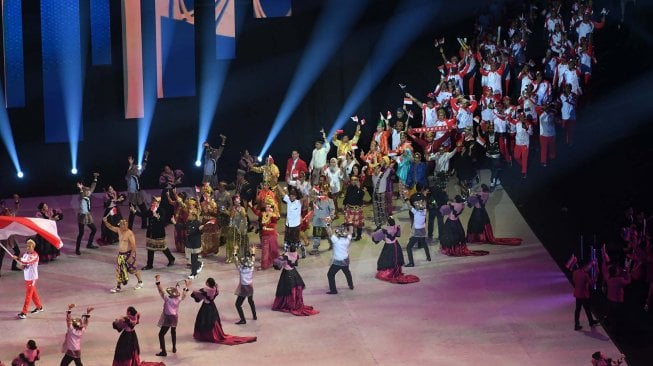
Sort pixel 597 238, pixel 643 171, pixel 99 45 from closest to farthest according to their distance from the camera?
pixel 597 238 → pixel 643 171 → pixel 99 45

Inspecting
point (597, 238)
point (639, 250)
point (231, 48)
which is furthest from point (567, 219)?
point (231, 48)

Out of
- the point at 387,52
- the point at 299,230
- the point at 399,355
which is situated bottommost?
the point at 399,355

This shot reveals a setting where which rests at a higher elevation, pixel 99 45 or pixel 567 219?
pixel 99 45

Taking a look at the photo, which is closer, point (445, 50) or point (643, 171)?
point (643, 171)

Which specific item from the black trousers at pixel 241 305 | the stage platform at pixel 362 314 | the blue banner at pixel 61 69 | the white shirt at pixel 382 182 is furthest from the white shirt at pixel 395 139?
the black trousers at pixel 241 305

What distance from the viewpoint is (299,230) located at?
2720 cm

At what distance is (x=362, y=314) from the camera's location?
959 inches

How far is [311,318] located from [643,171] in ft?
25.5

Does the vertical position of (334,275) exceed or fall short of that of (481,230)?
it falls short

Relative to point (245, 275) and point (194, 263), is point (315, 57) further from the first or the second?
point (245, 275)

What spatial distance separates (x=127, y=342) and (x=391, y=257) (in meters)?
5.83

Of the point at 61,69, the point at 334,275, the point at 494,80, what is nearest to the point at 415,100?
the point at 494,80

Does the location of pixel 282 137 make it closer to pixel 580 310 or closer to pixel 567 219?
pixel 567 219

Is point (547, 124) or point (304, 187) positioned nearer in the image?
point (304, 187)
